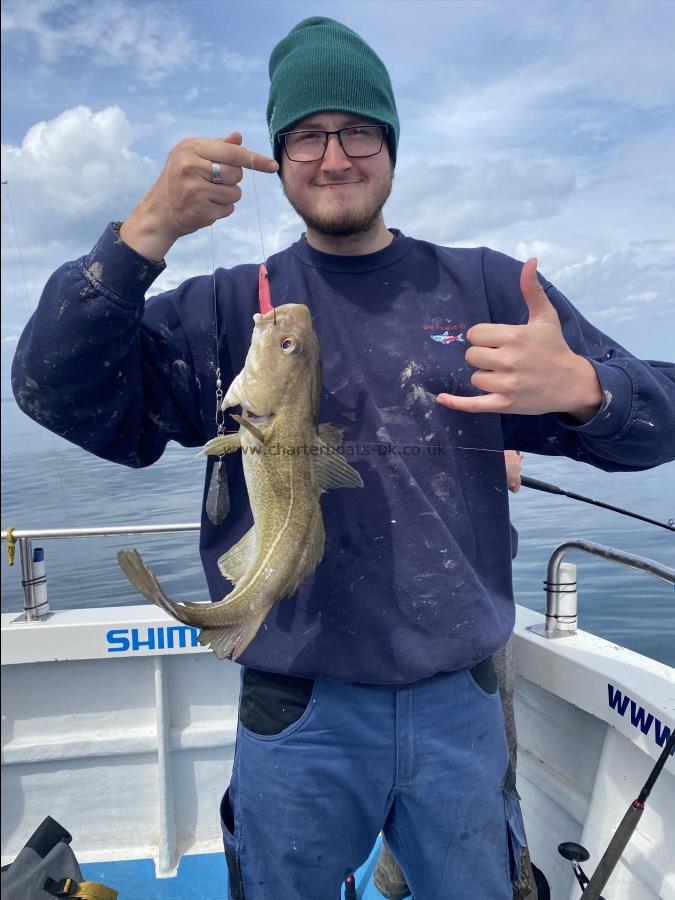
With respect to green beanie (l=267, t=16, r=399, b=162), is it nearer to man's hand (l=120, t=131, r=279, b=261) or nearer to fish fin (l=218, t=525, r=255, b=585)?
man's hand (l=120, t=131, r=279, b=261)

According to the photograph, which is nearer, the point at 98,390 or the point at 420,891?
the point at 98,390

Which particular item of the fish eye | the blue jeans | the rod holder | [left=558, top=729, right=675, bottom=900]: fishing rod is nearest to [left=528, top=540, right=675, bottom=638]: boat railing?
[left=558, top=729, right=675, bottom=900]: fishing rod

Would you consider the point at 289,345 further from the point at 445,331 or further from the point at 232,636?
the point at 232,636

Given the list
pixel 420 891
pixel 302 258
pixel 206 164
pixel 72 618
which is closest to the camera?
pixel 206 164

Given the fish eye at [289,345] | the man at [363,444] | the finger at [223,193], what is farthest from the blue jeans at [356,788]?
the finger at [223,193]

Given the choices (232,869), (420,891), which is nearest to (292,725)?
(232,869)

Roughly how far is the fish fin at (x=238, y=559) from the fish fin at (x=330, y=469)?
29cm

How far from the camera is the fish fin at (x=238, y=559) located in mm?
2164

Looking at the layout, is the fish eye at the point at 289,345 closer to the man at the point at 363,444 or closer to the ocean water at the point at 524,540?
the man at the point at 363,444

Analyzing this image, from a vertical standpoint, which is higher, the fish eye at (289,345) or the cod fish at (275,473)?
the fish eye at (289,345)

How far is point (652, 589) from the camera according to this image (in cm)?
744

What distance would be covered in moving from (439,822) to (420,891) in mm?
319

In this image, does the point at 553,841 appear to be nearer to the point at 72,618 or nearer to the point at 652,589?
the point at 72,618

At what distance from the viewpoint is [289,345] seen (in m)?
2.17
